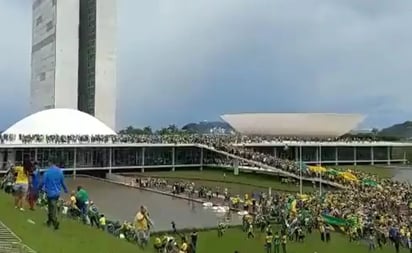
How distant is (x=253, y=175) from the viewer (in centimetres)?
4394

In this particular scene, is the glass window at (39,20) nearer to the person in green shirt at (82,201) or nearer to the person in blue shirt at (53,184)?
the person in green shirt at (82,201)

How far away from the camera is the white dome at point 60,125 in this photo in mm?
49469

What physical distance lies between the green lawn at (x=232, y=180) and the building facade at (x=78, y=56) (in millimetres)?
Result: 20412

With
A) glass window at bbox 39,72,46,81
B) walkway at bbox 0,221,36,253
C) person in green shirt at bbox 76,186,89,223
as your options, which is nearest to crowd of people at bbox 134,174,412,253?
person in green shirt at bbox 76,186,89,223

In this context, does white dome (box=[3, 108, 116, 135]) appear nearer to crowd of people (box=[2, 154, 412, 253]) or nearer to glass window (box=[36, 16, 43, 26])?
glass window (box=[36, 16, 43, 26])

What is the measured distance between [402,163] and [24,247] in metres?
67.0

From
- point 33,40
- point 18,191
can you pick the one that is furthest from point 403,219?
point 33,40

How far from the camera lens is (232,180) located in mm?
41188

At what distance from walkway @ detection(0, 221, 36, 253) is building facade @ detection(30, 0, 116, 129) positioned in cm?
5523

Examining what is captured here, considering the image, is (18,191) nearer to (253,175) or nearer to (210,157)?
(253,175)

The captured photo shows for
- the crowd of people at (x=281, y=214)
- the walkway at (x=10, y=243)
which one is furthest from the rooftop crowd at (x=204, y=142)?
the walkway at (x=10, y=243)

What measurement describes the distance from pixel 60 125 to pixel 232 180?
17491 millimetres

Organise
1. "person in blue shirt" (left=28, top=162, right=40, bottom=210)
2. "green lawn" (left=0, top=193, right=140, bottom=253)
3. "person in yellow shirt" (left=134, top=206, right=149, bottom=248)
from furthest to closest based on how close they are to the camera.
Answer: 1. "person in yellow shirt" (left=134, top=206, right=149, bottom=248)
2. "person in blue shirt" (left=28, top=162, right=40, bottom=210)
3. "green lawn" (left=0, top=193, right=140, bottom=253)

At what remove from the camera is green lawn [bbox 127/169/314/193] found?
37031 mm
